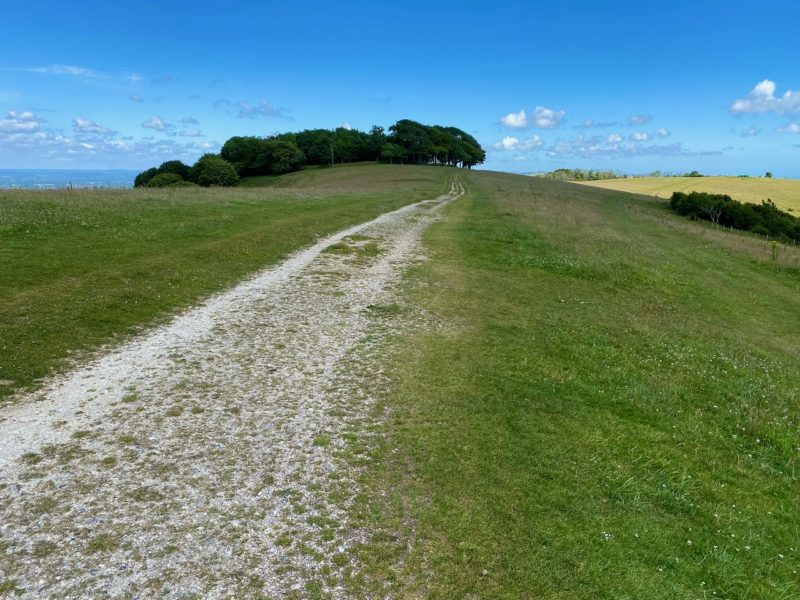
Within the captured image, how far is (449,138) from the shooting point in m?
164

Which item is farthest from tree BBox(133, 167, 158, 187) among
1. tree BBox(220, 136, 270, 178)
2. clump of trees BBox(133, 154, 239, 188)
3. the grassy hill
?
the grassy hill

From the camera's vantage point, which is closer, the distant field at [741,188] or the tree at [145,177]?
the distant field at [741,188]

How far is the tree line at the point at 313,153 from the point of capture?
120 m

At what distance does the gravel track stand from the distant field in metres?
110

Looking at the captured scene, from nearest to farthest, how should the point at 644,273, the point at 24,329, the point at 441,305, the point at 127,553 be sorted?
the point at 127,553 → the point at 24,329 → the point at 441,305 → the point at 644,273

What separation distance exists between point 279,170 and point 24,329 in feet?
417

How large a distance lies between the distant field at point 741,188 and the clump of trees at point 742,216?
29.1 m

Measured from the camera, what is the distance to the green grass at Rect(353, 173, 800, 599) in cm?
582

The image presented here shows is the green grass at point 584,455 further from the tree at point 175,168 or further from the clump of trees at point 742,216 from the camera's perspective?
the tree at point 175,168

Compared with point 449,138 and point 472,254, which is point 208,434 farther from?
point 449,138

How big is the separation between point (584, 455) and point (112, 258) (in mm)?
18602

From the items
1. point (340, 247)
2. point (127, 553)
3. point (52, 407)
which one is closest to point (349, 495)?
point (127, 553)

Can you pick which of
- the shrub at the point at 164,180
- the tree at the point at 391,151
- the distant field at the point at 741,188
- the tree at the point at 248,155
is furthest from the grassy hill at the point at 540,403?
the tree at the point at 391,151

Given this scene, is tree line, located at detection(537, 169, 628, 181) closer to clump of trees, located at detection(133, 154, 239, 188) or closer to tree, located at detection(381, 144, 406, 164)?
tree, located at detection(381, 144, 406, 164)
